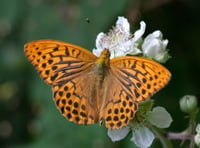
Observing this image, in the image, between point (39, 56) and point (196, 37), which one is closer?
point (39, 56)

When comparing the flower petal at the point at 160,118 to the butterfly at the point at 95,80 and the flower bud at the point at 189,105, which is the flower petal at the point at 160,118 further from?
the butterfly at the point at 95,80

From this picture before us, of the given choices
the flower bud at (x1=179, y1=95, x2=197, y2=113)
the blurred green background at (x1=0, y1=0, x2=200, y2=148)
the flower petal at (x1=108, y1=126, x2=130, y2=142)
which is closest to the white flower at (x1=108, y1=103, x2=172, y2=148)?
the flower petal at (x1=108, y1=126, x2=130, y2=142)

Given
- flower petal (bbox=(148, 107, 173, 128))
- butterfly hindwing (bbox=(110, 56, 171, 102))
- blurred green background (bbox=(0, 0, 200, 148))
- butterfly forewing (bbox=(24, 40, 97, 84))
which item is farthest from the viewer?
blurred green background (bbox=(0, 0, 200, 148))

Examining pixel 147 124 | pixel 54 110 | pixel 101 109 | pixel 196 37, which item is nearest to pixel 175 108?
pixel 196 37

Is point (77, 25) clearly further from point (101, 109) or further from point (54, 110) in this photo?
point (101, 109)

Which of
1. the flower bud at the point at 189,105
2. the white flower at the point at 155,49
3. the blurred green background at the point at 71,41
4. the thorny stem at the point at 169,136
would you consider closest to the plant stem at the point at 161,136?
the thorny stem at the point at 169,136

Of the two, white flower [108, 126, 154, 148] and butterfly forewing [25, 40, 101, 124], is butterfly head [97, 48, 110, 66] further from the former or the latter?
white flower [108, 126, 154, 148]
